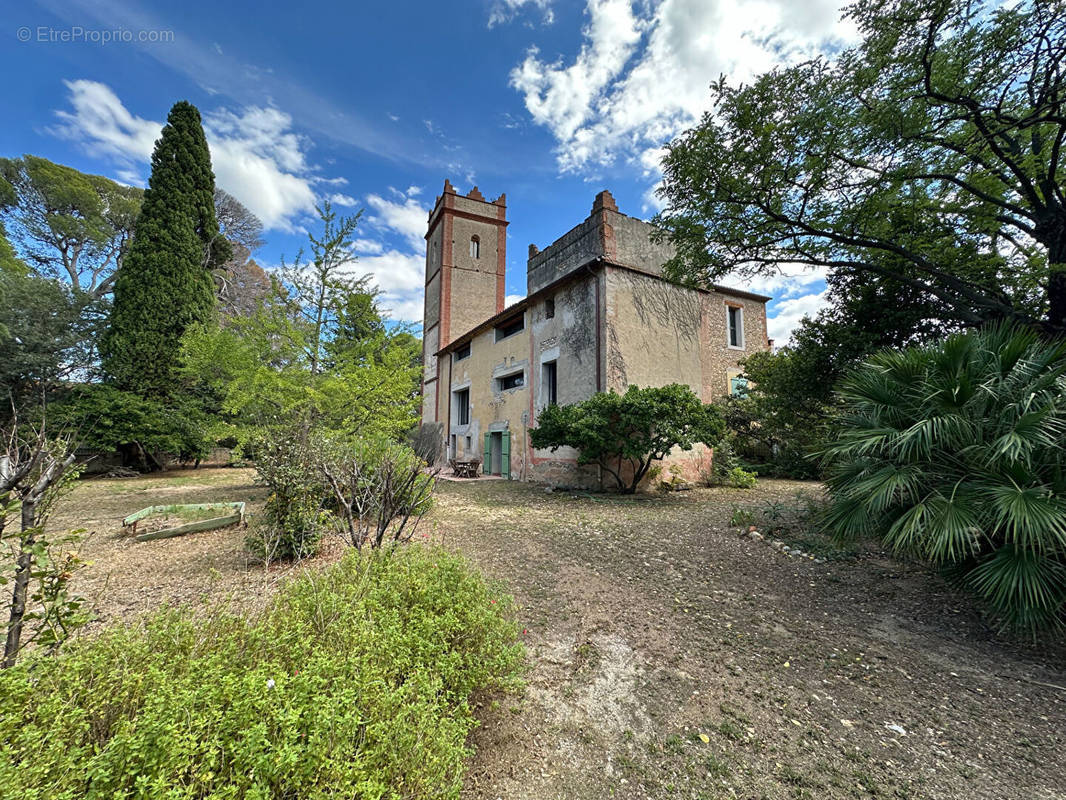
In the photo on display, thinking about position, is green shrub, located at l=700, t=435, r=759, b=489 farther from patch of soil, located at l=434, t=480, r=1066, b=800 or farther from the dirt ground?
patch of soil, located at l=434, t=480, r=1066, b=800

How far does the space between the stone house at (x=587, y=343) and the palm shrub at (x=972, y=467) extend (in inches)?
283

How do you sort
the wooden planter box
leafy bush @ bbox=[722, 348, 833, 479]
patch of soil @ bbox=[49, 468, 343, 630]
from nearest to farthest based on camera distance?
patch of soil @ bbox=[49, 468, 343, 630] → the wooden planter box → leafy bush @ bbox=[722, 348, 833, 479]

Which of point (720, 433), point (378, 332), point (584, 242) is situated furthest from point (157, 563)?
point (584, 242)

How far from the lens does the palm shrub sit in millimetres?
2895

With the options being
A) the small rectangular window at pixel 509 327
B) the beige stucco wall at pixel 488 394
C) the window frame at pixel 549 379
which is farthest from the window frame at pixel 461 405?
the window frame at pixel 549 379

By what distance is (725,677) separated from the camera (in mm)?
2824

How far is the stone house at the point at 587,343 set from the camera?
38.2 ft

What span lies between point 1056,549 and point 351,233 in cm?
1044

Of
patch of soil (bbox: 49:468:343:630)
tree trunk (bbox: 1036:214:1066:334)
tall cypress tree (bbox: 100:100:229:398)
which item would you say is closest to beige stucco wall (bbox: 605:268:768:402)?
tree trunk (bbox: 1036:214:1066:334)

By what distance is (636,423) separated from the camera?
9.26 m

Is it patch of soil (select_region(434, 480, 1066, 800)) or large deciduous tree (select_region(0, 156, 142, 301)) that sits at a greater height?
large deciduous tree (select_region(0, 156, 142, 301))

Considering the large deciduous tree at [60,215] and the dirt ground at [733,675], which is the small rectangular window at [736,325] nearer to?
the dirt ground at [733,675]

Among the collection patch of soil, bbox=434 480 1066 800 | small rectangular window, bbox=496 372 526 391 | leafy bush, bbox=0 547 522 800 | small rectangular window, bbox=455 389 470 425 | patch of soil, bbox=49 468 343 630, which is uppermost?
small rectangular window, bbox=496 372 526 391

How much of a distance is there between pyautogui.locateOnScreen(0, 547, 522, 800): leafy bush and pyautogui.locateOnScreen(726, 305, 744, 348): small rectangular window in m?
15.1
